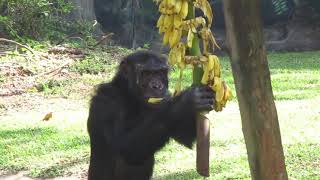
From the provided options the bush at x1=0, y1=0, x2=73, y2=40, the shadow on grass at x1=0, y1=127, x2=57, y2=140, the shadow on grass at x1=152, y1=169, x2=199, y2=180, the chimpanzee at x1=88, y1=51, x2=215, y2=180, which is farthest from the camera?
the bush at x1=0, y1=0, x2=73, y2=40

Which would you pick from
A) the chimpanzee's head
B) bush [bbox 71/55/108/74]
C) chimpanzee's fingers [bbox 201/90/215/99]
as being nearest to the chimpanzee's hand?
chimpanzee's fingers [bbox 201/90/215/99]

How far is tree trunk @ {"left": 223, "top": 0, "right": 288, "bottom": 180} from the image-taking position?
2.83 meters

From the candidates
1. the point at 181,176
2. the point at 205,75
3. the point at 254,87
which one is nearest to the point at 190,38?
the point at 205,75

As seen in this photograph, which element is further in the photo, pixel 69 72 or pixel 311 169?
pixel 69 72

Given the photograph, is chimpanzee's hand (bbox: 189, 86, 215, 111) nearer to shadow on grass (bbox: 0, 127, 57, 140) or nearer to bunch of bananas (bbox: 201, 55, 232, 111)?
bunch of bananas (bbox: 201, 55, 232, 111)

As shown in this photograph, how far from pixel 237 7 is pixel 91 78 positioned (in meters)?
9.51

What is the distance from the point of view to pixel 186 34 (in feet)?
9.87

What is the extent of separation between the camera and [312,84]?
36.6 feet

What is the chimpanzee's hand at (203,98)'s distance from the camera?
3166mm

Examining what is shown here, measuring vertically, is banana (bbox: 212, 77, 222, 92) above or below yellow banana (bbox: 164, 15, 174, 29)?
below

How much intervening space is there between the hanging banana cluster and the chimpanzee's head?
1808mm

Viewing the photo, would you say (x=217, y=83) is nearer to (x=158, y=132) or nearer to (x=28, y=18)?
(x=158, y=132)

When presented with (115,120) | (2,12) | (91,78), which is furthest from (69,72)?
(115,120)

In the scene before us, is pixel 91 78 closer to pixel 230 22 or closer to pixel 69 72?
pixel 69 72
